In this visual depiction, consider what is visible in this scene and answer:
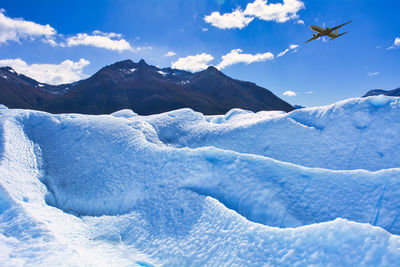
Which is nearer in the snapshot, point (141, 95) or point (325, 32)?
point (325, 32)

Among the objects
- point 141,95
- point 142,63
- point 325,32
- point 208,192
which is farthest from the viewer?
point 142,63

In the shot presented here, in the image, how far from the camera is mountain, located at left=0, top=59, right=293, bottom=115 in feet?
256

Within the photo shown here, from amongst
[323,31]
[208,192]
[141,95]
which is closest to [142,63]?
[141,95]

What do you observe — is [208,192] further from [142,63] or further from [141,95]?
[142,63]

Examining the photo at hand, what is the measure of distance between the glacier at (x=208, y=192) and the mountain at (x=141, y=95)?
68.6m

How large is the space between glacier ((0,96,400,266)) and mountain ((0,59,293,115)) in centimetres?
6859

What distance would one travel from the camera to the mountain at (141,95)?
7806cm

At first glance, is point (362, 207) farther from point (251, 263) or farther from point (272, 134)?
point (272, 134)

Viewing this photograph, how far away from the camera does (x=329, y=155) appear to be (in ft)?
18.7

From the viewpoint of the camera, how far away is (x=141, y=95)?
3354 inches

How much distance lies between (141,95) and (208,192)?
85.3m

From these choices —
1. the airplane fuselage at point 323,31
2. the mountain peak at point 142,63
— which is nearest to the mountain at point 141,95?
the mountain peak at point 142,63

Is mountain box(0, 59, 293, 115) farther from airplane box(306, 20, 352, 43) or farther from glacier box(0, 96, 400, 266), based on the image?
glacier box(0, 96, 400, 266)

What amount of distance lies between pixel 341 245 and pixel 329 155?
3.69 m
